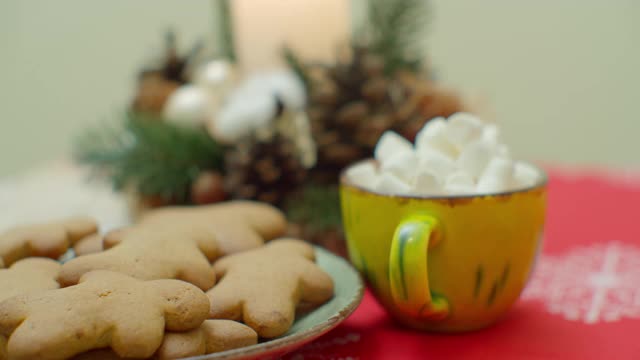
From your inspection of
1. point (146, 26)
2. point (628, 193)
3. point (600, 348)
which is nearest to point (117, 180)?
point (600, 348)

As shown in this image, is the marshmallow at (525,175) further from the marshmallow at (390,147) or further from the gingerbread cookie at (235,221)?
the gingerbread cookie at (235,221)

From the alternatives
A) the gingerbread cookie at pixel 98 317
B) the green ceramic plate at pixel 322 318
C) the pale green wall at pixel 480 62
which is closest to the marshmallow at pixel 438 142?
the green ceramic plate at pixel 322 318

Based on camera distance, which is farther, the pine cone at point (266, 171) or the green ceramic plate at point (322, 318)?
the pine cone at point (266, 171)

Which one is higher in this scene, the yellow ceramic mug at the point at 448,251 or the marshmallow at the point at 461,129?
the marshmallow at the point at 461,129

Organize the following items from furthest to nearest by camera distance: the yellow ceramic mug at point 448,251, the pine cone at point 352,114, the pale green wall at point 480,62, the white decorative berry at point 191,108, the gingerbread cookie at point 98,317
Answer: the pale green wall at point 480,62 < the white decorative berry at point 191,108 < the pine cone at point 352,114 < the yellow ceramic mug at point 448,251 < the gingerbread cookie at point 98,317

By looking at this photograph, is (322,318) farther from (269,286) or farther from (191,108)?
(191,108)

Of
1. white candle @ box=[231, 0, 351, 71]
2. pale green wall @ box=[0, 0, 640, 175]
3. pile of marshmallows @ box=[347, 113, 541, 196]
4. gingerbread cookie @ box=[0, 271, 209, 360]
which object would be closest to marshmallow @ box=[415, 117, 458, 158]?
pile of marshmallows @ box=[347, 113, 541, 196]

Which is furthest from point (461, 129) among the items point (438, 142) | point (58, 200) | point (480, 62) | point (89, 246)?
point (480, 62)
